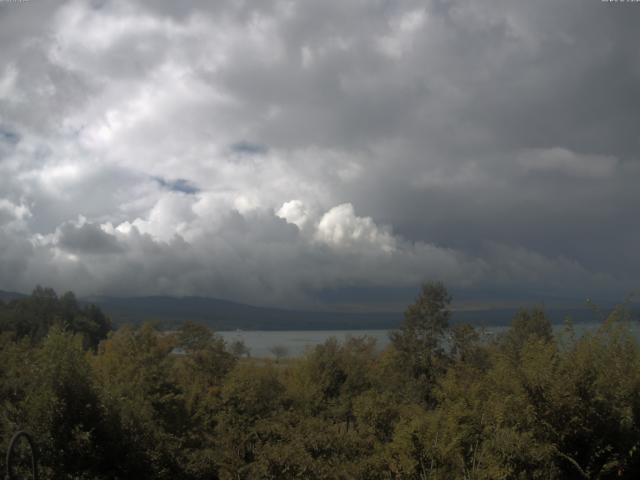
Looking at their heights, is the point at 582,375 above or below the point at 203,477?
above

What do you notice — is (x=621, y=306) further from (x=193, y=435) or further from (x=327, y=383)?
(x=327, y=383)

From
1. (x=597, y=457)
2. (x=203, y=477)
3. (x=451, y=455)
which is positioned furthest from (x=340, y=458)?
(x=597, y=457)

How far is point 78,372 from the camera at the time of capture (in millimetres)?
14109

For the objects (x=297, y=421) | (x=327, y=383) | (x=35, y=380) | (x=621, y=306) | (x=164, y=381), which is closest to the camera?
(x=35, y=380)

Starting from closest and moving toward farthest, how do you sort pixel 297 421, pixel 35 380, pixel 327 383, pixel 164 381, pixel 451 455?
pixel 35 380 → pixel 451 455 → pixel 297 421 → pixel 164 381 → pixel 327 383

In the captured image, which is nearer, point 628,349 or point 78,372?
point 78,372

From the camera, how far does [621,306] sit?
1582cm

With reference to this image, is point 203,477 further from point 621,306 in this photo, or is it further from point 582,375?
point 621,306

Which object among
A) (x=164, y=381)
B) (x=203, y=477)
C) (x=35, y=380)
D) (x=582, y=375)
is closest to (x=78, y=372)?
(x=35, y=380)

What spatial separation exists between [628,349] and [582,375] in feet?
8.56

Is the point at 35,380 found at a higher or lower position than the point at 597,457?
higher

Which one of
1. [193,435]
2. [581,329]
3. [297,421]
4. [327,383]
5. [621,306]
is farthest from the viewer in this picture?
[327,383]

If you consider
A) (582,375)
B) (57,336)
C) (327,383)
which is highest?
(57,336)

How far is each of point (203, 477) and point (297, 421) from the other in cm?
344
